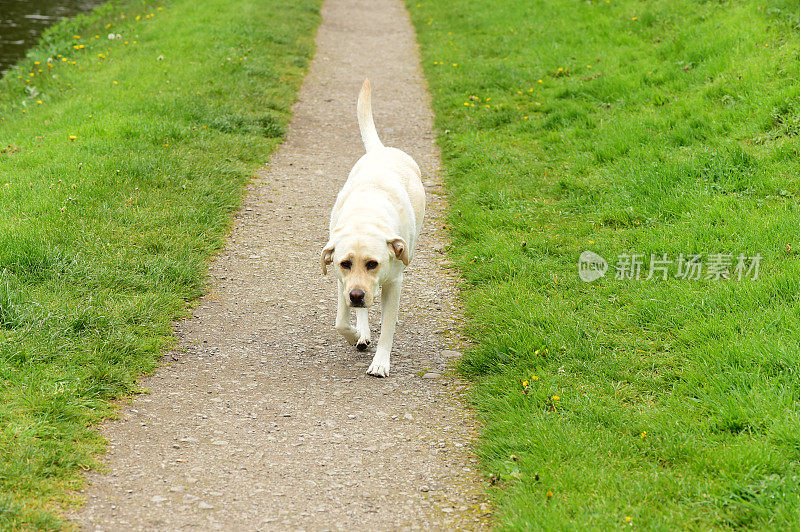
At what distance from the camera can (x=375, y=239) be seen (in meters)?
4.91

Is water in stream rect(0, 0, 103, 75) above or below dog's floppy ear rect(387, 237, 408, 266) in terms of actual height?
below

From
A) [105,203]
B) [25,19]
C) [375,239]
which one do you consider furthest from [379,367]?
[25,19]

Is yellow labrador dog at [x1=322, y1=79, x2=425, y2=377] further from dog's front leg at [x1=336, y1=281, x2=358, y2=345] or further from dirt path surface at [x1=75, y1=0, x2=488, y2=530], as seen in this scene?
dirt path surface at [x1=75, y1=0, x2=488, y2=530]

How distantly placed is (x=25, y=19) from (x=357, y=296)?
1811cm

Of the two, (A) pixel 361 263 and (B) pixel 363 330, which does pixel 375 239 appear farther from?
(B) pixel 363 330

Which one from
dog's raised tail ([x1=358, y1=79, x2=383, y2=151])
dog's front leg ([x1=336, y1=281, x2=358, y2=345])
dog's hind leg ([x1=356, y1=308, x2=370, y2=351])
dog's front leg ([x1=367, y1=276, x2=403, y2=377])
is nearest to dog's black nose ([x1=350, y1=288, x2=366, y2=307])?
dog's front leg ([x1=336, y1=281, x2=358, y2=345])

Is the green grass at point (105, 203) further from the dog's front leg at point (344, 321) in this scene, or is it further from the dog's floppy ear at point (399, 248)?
the dog's floppy ear at point (399, 248)

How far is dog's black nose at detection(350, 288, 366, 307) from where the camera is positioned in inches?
190

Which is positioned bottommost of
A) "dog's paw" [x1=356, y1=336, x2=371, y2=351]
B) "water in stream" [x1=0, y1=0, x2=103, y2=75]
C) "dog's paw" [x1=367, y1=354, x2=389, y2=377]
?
"water in stream" [x1=0, y1=0, x2=103, y2=75]

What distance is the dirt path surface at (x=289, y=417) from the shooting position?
4000 mm

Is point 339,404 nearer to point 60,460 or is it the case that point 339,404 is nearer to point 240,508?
point 240,508

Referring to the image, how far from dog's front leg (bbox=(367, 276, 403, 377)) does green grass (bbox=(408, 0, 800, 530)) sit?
0.57 meters

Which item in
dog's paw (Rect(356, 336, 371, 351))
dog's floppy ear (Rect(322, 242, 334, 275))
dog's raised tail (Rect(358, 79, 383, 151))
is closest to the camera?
dog's floppy ear (Rect(322, 242, 334, 275))

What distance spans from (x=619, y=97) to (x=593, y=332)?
17.9 feet
